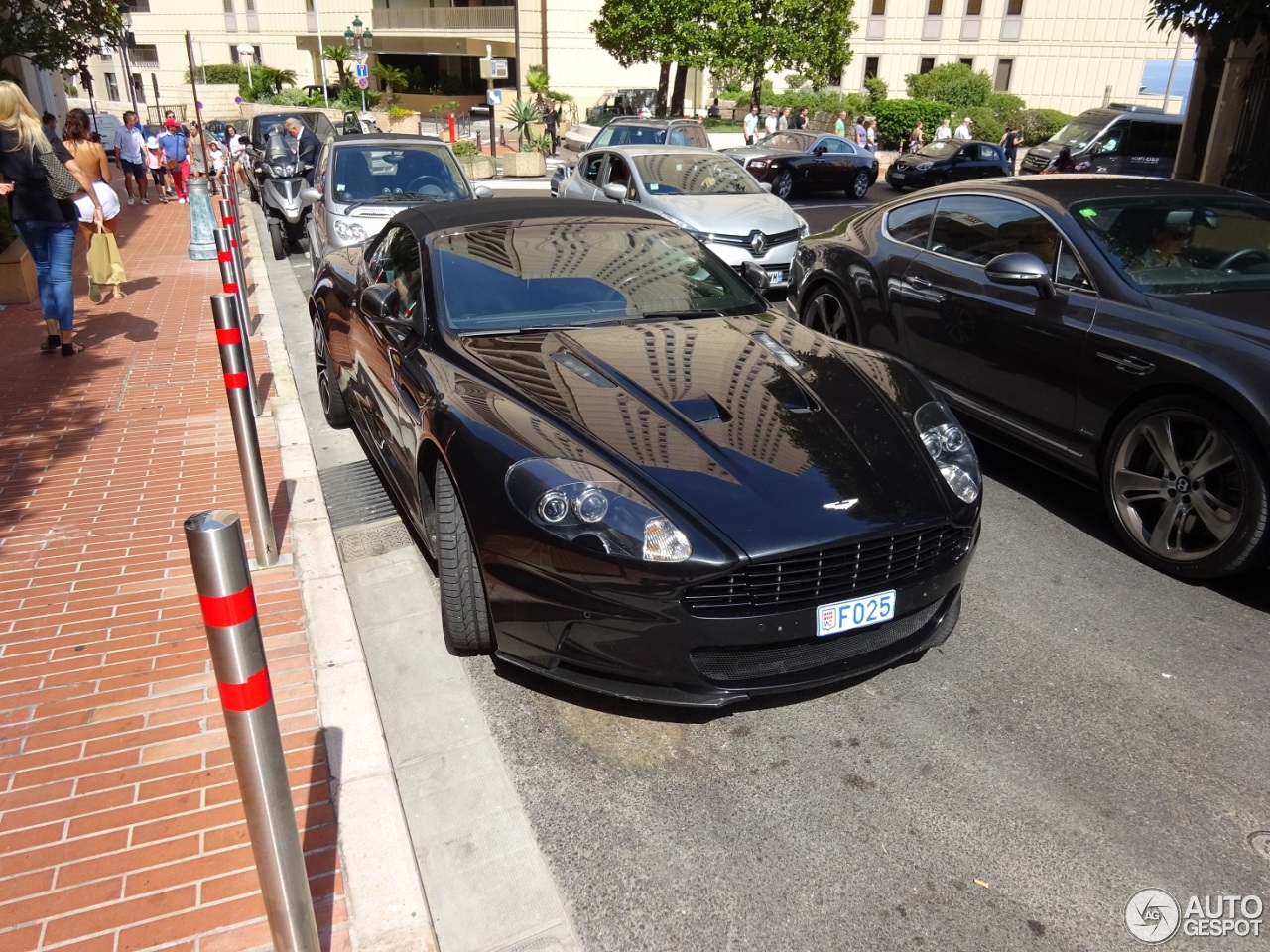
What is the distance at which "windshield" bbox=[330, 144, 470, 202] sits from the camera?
405 inches

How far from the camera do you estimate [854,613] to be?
3.13 meters

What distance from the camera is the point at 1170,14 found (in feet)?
36.5

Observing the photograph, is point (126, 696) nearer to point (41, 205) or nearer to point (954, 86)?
point (41, 205)

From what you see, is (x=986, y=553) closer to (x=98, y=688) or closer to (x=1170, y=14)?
(x=98, y=688)

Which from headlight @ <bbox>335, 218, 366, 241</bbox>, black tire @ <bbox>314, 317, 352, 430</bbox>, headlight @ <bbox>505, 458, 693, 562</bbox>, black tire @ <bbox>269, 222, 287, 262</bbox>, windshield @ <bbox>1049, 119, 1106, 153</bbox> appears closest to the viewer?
headlight @ <bbox>505, 458, 693, 562</bbox>

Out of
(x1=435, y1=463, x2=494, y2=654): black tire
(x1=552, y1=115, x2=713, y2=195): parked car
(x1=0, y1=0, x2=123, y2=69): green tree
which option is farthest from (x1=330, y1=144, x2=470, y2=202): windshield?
(x1=552, y1=115, x2=713, y2=195): parked car

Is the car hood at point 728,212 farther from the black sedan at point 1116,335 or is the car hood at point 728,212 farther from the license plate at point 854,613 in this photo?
the license plate at point 854,613

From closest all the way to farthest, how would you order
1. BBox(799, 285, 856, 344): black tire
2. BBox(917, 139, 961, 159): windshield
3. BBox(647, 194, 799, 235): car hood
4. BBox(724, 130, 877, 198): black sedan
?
BBox(799, 285, 856, 344): black tire
BBox(647, 194, 799, 235): car hood
BBox(724, 130, 877, 198): black sedan
BBox(917, 139, 961, 159): windshield

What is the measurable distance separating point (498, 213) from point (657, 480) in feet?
8.15

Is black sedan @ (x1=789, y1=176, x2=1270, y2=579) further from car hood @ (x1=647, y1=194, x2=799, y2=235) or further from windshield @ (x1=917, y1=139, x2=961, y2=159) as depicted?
windshield @ (x1=917, y1=139, x2=961, y2=159)

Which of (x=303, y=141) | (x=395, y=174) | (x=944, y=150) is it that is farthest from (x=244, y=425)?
(x=944, y=150)

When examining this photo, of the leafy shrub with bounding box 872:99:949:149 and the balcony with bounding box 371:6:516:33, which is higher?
the balcony with bounding box 371:6:516:33

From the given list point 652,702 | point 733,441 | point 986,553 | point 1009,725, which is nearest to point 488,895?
point 652,702

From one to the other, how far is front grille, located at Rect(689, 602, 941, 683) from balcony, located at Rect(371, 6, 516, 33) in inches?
2022
